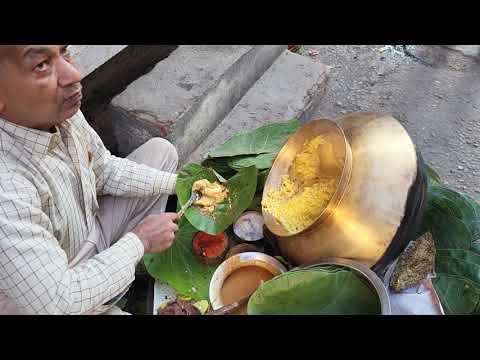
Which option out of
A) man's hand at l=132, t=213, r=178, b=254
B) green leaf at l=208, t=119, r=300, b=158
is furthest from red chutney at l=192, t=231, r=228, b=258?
green leaf at l=208, t=119, r=300, b=158

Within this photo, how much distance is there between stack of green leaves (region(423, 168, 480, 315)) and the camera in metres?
2.13

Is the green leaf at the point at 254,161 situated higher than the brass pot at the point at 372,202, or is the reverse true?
the brass pot at the point at 372,202

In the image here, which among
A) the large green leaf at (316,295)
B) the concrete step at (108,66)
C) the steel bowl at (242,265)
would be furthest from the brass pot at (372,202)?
the concrete step at (108,66)

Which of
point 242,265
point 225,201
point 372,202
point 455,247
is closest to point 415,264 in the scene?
point 455,247

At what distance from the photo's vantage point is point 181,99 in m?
3.19

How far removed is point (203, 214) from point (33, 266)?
39.6 inches

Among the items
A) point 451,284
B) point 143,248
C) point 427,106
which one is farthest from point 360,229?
point 427,106

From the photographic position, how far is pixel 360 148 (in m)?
2.00

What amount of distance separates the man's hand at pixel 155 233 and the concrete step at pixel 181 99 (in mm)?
974

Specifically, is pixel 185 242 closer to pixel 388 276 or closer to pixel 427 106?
pixel 388 276

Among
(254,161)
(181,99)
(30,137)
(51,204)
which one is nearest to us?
(30,137)

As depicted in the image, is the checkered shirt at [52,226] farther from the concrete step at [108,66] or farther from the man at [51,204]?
the concrete step at [108,66]

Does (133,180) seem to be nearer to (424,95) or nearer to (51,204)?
(51,204)

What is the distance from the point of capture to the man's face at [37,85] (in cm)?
158
